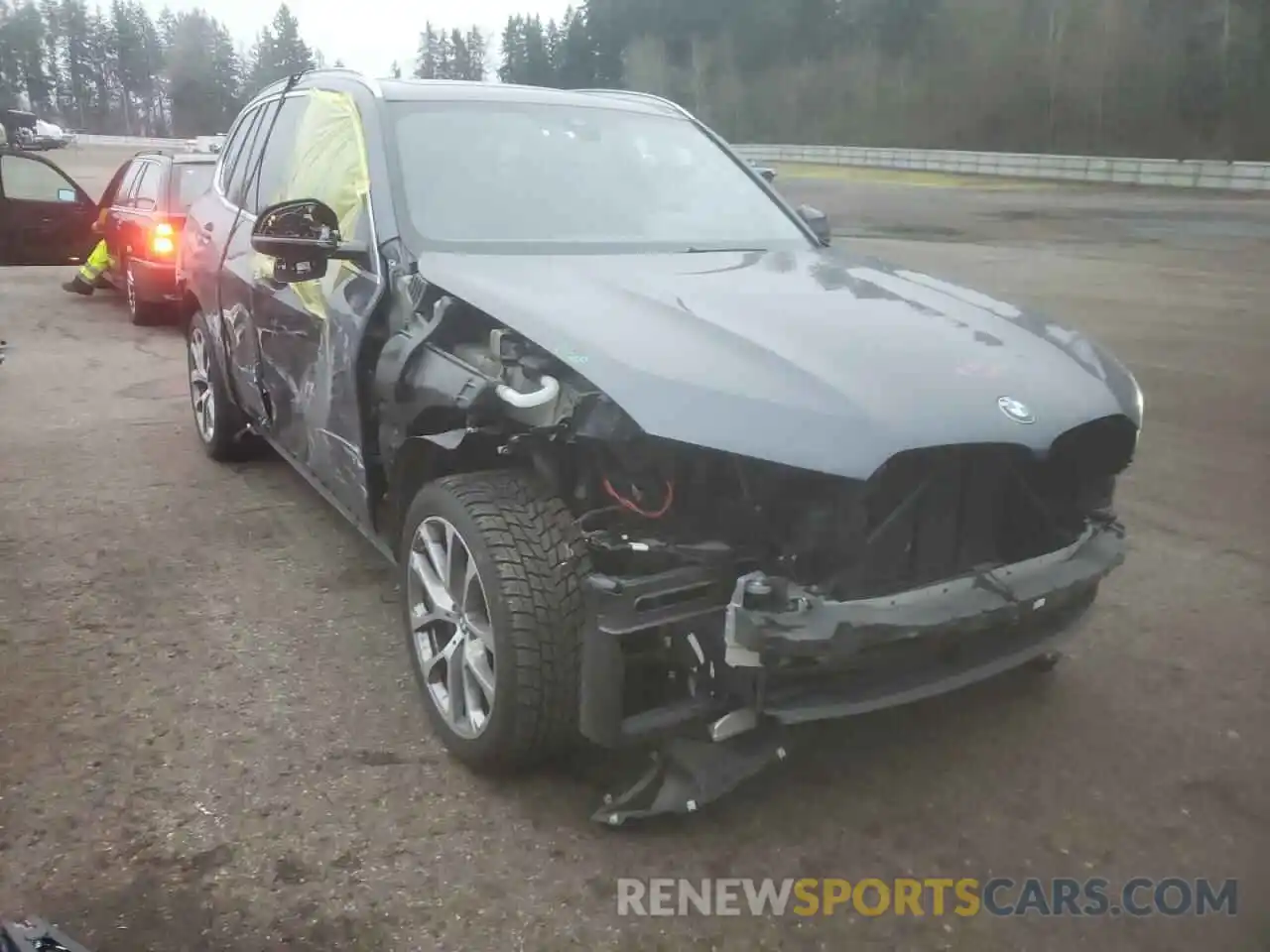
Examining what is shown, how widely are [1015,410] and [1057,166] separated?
38.0 metres

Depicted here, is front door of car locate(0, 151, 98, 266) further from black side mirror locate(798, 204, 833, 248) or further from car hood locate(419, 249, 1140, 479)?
car hood locate(419, 249, 1140, 479)

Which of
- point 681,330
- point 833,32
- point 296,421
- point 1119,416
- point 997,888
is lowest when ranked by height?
point 997,888

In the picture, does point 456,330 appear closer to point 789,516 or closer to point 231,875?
point 789,516

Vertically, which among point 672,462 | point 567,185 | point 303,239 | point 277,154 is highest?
point 277,154

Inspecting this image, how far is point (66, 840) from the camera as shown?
272 centimetres

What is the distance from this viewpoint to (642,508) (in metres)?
2.69

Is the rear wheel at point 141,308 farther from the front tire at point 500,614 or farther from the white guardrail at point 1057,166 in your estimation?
the white guardrail at point 1057,166

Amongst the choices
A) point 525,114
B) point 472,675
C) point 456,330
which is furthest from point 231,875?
point 525,114

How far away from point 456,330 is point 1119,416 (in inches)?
71.8

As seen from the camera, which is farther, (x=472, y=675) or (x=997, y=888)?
(x=472, y=675)

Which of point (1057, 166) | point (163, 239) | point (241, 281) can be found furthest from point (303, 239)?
point (1057, 166)

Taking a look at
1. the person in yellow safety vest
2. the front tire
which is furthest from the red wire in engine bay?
the person in yellow safety vest

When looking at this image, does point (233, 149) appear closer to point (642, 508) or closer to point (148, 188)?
point (642, 508)

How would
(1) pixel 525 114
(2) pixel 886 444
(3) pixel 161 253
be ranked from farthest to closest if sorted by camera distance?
(3) pixel 161 253 < (1) pixel 525 114 < (2) pixel 886 444
